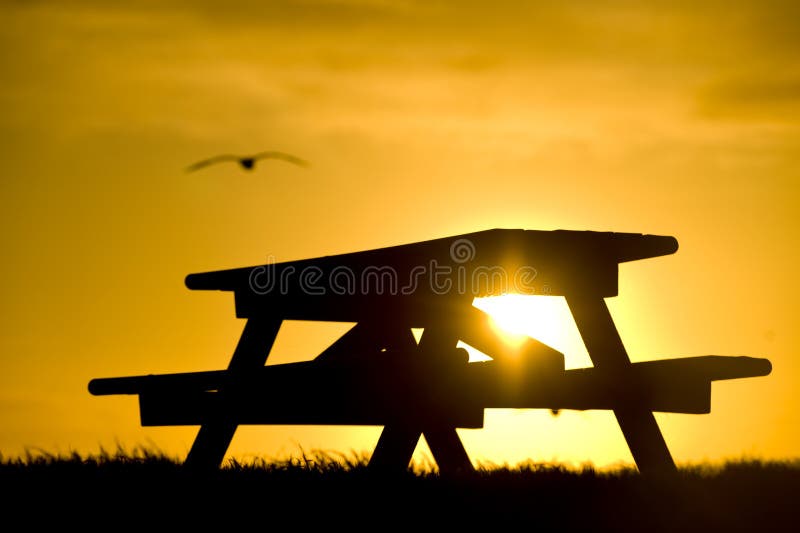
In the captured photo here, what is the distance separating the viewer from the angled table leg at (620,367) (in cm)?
732

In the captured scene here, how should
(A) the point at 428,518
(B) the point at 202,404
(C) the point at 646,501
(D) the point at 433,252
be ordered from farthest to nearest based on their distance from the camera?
(B) the point at 202,404
(D) the point at 433,252
(C) the point at 646,501
(A) the point at 428,518

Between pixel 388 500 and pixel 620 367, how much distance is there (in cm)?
192

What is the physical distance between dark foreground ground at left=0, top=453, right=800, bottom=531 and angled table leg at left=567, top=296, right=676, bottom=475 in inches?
8.6

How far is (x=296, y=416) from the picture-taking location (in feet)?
24.7

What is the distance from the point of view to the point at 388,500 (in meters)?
6.16

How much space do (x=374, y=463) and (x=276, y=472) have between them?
0.61 meters

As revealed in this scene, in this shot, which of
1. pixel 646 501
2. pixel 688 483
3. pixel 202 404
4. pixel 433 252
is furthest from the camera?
pixel 202 404

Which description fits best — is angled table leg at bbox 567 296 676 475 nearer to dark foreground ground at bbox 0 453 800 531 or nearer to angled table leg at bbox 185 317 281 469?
dark foreground ground at bbox 0 453 800 531

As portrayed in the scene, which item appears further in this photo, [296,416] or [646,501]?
[296,416]

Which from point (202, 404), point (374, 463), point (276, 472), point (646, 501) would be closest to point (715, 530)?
point (646, 501)

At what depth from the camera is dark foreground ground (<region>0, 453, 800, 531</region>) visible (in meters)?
6.02

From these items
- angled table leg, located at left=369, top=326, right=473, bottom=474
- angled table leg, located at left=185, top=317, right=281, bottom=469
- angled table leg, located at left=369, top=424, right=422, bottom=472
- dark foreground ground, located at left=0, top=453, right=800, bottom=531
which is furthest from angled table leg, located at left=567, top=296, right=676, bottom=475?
angled table leg, located at left=185, top=317, right=281, bottom=469

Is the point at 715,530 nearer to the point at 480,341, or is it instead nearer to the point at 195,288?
the point at 480,341

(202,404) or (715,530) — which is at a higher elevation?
(202,404)
